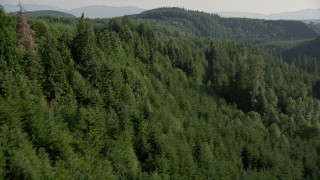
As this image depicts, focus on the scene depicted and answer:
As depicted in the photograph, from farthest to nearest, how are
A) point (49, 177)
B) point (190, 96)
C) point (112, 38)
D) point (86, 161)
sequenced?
point (190, 96), point (112, 38), point (86, 161), point (49, 177)

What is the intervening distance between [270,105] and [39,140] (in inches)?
5030

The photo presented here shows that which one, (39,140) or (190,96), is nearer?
(39,140)

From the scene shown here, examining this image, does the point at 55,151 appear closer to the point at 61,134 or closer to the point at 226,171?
the point at 61,134

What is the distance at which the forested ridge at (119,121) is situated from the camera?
233 feet

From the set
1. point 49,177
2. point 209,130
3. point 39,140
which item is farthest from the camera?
point 209,130

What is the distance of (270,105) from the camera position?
178m

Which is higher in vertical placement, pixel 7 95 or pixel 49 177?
pixel 7 95

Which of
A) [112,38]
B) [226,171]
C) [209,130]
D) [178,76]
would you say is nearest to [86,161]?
[226,171]

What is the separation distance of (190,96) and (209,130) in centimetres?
2985

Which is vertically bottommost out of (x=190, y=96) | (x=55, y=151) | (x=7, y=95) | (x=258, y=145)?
(x=258, y=145)

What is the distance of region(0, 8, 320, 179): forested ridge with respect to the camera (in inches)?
2798

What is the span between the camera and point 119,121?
101 meters

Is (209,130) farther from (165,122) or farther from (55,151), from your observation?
(55,151)

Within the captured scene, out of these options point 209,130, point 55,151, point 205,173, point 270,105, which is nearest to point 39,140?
point 55,151
